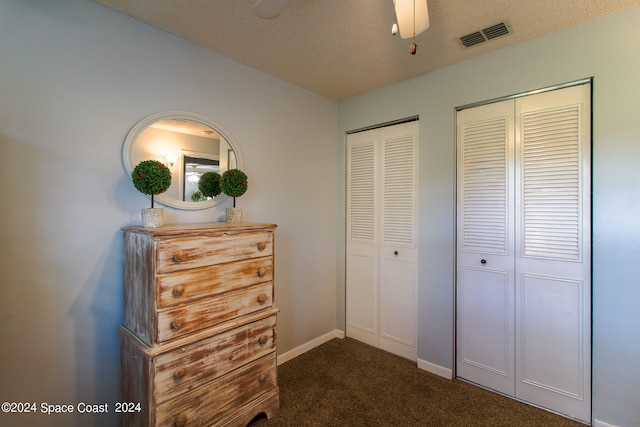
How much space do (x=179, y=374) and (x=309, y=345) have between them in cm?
163

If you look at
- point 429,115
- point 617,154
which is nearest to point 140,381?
point 429,115

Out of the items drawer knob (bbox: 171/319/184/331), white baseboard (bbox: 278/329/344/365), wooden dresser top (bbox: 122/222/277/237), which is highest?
wooden dresser top (bbox: 122/222/277/237)

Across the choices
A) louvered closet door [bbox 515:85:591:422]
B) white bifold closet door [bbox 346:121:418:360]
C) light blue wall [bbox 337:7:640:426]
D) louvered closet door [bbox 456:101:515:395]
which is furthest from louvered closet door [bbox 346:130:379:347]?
louvered closet door [bbox 515:85:591:422]

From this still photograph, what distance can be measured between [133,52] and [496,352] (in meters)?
3.31

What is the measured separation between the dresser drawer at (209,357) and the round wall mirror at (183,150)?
3.05ft

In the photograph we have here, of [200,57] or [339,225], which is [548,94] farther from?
[200,57]

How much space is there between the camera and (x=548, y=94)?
2082 mm

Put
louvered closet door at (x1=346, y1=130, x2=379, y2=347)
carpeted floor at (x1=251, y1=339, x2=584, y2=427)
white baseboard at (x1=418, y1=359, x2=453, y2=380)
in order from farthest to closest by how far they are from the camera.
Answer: louvered closet door at (x1=346, y1=130, x2=379, y2=347), white baseboard at (x1=418, y1=359, x2=453, y2=380), carpeted floor at (x1=251, y1=339, x2=584, y2=427)

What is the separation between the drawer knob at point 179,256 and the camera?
1.56 m

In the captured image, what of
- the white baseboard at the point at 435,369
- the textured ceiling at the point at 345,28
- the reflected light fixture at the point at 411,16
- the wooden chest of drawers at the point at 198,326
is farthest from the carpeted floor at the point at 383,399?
the textured ceiling at the point at 345,28

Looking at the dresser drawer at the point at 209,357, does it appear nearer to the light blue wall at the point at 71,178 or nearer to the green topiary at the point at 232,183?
the light blue wall at the point at 71,178

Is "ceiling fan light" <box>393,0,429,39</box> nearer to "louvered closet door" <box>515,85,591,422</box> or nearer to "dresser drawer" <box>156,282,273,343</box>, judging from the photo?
"louvered closet door" <box>515,85,591,422</box>

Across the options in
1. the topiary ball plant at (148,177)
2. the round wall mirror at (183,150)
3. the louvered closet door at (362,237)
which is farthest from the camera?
the louvered closet door at (362,237)

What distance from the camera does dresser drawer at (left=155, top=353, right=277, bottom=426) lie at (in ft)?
5.10
